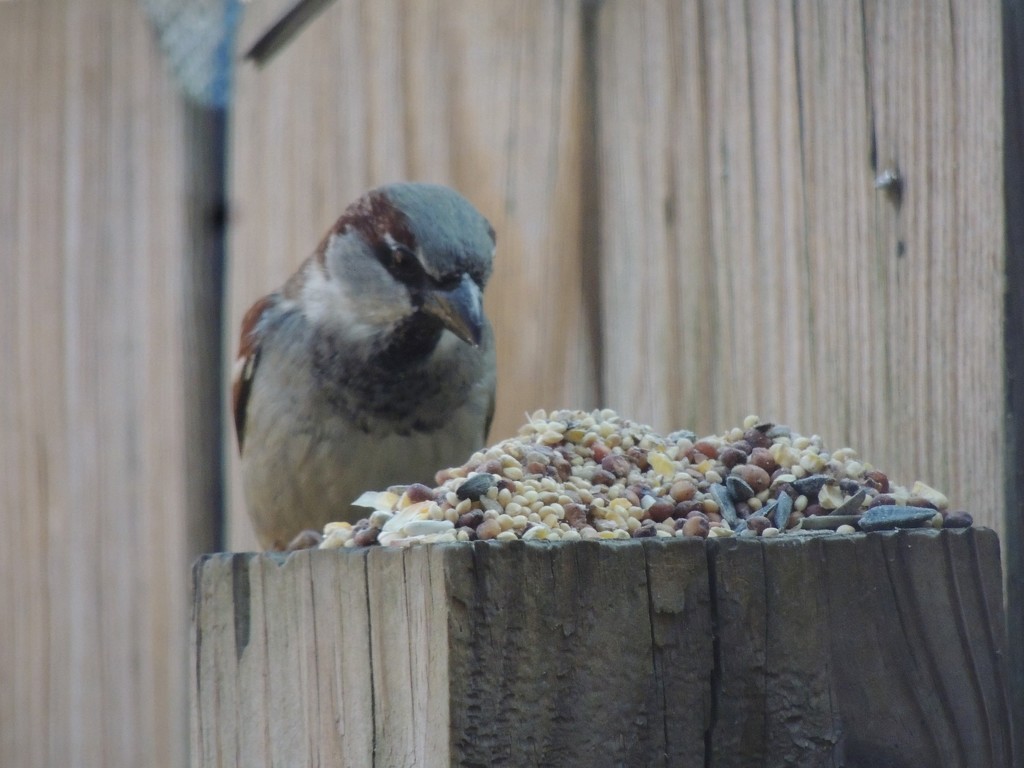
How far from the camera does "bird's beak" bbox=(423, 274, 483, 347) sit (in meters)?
2.65

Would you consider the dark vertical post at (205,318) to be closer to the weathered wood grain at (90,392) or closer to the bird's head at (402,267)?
the weathered wood grain at (90,392)

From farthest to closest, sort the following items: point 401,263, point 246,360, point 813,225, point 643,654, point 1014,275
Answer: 1. point 246,360
2. point 401,263
3. point 813,225
4. point 1014,275
5. point 643,654

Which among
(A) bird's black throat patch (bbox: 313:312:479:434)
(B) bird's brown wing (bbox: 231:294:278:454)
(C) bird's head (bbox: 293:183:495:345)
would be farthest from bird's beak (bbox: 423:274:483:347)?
(B) bird's brown wing (bbox: 231:294:278:454)

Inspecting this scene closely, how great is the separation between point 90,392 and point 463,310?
4.26 feet

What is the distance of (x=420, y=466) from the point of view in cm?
316

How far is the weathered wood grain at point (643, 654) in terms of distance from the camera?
4.64 feet

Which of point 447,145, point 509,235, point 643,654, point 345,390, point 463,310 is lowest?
point 643,654

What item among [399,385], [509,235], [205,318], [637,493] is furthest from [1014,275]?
[205,318]

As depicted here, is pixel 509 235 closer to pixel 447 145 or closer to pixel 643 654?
pixel 447 145

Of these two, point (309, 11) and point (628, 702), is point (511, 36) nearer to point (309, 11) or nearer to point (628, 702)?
point (309, 11)

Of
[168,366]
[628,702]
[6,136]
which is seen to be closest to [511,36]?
[168,366]

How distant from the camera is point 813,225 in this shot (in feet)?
7.79

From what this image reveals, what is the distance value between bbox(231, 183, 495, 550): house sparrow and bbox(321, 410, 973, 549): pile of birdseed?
1118 millimetres

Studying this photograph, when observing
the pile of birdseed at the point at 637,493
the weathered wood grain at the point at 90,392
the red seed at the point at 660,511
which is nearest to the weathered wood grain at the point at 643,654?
the pile of birdseed at the point at 637,493
